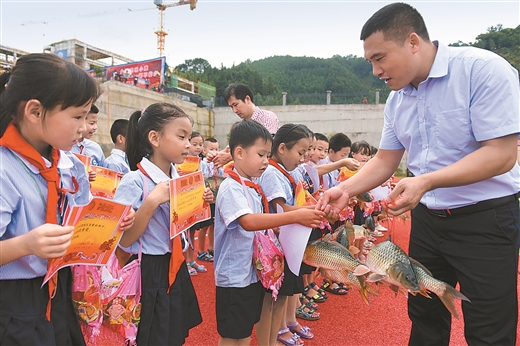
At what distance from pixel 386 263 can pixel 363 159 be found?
14.7 ft

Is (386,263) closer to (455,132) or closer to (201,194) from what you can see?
(455,132)

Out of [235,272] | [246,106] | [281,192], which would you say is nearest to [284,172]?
[281,192]

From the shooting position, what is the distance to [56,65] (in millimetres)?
1455

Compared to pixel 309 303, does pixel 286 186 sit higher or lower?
higher

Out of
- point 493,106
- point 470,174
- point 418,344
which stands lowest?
point 418,344

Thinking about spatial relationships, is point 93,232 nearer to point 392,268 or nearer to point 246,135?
point 246,135

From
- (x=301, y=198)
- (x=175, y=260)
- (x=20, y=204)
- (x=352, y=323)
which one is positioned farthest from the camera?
(x=352, y=323)

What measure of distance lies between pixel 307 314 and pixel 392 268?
7.46ft

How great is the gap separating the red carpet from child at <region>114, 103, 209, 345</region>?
1.33 metres

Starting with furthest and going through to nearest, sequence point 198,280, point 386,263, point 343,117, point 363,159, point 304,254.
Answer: point 343,117 → point 363,159 → point 198,280 → point 304,254 → point 386,263

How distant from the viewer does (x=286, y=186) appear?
2949 mm

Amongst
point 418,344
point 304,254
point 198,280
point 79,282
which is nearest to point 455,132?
point 304,254

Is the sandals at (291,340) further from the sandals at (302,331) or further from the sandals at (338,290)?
the sandals at (338,290)

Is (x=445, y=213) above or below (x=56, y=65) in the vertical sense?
below
